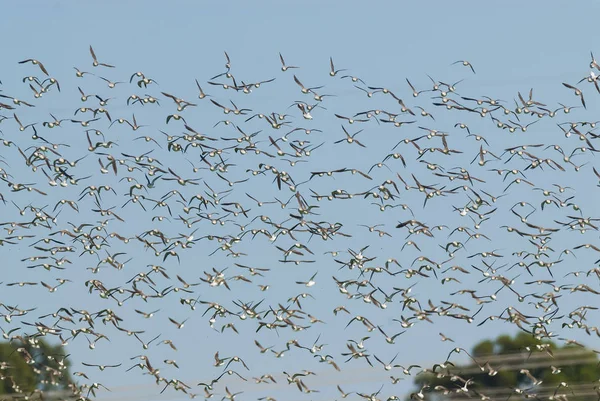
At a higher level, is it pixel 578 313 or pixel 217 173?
pixel 217 173

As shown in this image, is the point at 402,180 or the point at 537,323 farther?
the point at 537,323

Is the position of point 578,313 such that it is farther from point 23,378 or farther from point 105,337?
point 23,378

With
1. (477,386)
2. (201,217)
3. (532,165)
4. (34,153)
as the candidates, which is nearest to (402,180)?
(532,165)

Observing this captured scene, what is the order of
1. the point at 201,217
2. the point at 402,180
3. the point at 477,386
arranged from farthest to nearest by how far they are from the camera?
the point at 477,386, the point at 201,217, the point at 402,180

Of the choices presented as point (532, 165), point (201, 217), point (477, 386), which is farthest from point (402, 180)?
point (477, 386)

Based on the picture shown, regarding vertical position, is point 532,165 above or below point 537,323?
above

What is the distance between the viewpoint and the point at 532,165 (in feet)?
85.3

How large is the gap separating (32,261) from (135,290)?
7.87 ft

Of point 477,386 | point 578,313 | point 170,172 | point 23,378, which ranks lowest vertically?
point 578,313

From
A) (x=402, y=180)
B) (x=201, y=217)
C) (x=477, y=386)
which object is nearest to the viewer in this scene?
(x=402, y=180)

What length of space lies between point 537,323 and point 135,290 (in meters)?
8.70

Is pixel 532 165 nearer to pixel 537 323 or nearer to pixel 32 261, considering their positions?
pixel 537 323

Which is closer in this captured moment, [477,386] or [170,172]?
[170,172]

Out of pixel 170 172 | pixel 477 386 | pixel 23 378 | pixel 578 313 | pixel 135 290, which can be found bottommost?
pixel 578 313
